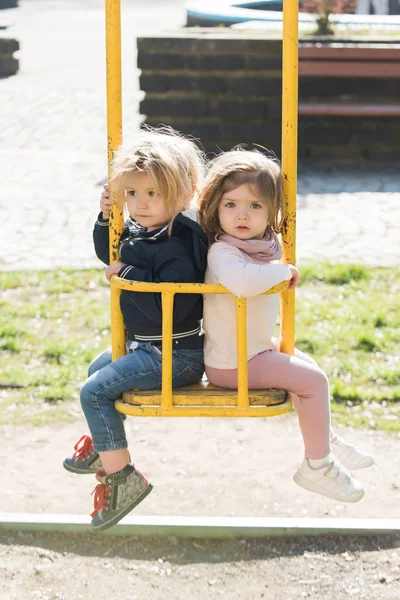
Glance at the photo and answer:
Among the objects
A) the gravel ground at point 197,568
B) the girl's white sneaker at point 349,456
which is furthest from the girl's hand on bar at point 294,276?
the gravel ground at point 197,568

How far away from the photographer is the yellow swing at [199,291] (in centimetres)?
295

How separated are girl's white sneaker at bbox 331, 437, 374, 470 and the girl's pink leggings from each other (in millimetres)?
221

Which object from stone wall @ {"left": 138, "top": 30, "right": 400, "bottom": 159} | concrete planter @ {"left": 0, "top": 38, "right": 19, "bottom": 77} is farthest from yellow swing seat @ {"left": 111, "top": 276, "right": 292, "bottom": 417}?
concrete planter @ {"left": 0, "top": 38, "right": 19, "bottom": 77}

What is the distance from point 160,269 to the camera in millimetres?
3059

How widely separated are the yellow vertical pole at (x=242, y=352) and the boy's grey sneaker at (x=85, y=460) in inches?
26.9

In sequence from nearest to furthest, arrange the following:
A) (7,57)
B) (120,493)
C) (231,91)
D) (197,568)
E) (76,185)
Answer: (120,493) → (197,568) → (76,185) → (231,91) → (7,57)

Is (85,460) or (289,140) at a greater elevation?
(289,140)

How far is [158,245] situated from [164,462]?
6.98 feet

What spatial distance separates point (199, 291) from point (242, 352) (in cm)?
21

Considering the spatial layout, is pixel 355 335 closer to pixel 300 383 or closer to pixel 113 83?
pixel 300 383

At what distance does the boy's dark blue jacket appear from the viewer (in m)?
3.03

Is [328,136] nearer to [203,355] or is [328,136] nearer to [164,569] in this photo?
[164,569]

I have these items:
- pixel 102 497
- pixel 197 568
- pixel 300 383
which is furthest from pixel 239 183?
pixel 197 568

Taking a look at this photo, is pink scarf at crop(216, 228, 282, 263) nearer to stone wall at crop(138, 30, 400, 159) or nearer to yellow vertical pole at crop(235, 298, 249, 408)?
yellow vertical pole at crop(235, 298, 249, 408)
